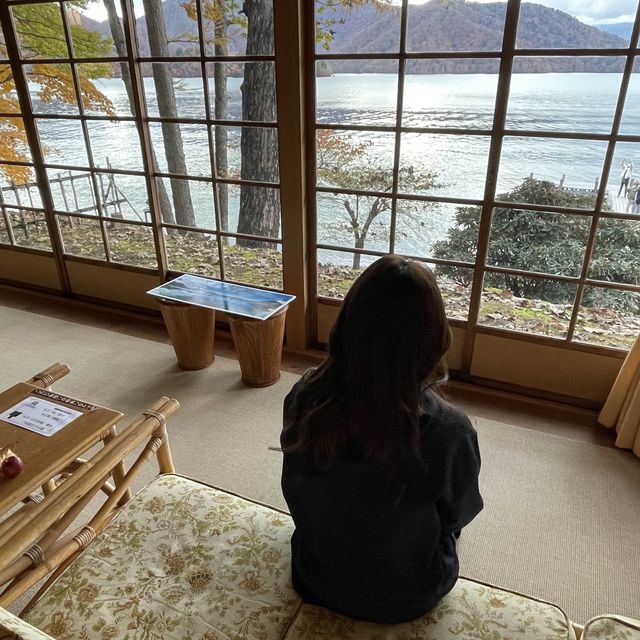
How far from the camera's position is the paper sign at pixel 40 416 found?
148 cm

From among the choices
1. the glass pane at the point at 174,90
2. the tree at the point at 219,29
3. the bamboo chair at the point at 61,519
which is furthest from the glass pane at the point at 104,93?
the bamboo chair at the point at 61,519

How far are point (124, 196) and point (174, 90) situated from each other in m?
0.80

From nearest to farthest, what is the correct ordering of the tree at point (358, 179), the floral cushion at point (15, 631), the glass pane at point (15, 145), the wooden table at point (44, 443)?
1. the floral cushion at point (15, 631)
2. the wooden table at point (44, 443)
3. the tree at point (358, 179)
4. the glass pane at point (15, 145)

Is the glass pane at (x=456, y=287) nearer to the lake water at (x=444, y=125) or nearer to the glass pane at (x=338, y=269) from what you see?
the lake water at (x=444, y=125)

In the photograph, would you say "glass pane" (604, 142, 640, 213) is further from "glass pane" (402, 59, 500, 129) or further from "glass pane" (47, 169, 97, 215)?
"glass pane" (47, 169, 97, 215)

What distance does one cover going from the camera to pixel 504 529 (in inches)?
70.8

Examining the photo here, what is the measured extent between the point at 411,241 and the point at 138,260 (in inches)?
74.5

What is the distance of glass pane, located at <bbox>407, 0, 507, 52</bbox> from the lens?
6.85 feet

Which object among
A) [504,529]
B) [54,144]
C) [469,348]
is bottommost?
[504,529]

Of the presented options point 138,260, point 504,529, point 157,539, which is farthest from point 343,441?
point 138,260

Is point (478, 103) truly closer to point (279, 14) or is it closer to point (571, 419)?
point (279, 14)

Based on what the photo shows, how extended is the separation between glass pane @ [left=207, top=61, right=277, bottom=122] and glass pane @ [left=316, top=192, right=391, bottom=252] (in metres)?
0.54

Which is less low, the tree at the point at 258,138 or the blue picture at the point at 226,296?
the tree at the point at 258,138

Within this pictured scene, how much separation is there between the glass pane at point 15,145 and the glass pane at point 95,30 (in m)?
0.78
